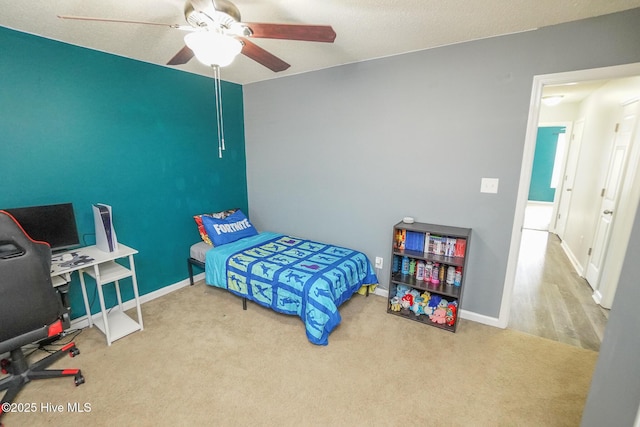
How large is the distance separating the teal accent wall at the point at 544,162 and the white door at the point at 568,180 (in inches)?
130

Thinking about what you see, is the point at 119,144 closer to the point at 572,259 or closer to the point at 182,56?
the point at 182,56

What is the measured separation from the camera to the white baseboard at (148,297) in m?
2.55

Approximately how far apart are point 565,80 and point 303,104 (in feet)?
A: 8.05

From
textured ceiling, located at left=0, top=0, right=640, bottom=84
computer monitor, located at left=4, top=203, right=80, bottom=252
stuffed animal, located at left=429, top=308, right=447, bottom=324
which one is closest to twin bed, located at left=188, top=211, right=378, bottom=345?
stuffed animal, located at left=429, top=308, right=447, bottom=324

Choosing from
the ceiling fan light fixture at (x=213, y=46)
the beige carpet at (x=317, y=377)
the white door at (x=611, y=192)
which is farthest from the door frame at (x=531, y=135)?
the ceiling fan light fixture at (x=213, y=46)

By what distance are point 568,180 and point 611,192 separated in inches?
90.3

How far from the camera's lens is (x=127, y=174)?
2803 mm

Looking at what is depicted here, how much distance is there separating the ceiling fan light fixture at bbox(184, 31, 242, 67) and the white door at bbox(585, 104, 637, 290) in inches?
151

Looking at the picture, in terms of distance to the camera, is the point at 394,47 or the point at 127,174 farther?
the point at 127,174

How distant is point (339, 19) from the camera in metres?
1.97

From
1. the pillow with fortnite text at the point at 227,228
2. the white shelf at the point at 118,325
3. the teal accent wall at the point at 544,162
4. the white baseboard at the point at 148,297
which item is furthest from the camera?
the teal accent wall at the point at 544,162

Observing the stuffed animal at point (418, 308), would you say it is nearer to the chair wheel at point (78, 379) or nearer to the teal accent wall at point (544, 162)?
the chair wheel at point (78, 379)

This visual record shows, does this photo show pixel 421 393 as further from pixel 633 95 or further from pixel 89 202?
pixel 633 95

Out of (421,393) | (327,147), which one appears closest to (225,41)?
(327,147)
